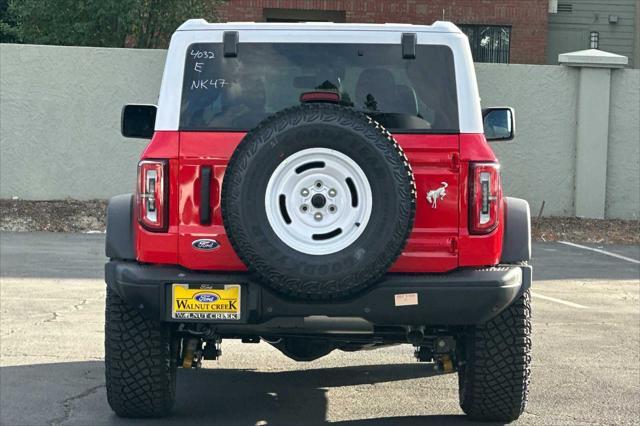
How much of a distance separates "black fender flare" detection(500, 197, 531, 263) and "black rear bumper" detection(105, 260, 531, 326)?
20 cm

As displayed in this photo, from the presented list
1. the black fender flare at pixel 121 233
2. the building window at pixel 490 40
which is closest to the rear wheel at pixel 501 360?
the black fender flare at pixel 121 233

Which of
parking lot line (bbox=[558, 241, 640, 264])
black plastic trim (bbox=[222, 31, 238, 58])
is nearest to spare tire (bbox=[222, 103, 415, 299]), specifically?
black plastic trim (bbox=[222, 31, 238, 58])

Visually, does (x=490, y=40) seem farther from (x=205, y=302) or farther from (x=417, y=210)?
(x=205, y=302)

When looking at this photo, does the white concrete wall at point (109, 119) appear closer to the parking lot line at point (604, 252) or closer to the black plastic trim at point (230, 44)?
the parking lot line at point (604, 252)

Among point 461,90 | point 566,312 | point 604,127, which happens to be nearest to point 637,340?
point 566,312

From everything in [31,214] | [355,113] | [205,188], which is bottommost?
[31,214]

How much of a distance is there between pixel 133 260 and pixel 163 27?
15.0 m

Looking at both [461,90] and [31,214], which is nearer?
[461,90]

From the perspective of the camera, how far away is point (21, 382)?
732 centimetres

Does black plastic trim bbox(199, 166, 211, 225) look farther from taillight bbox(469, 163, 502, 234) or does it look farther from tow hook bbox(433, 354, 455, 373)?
tow hook bbox(433, 354, 455, 373)

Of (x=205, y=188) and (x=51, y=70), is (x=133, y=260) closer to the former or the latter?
(x=205, y=188)

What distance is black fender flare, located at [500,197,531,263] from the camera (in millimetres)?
6137

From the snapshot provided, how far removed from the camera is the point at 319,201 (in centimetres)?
553

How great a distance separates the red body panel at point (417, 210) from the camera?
→ 5.90 m
